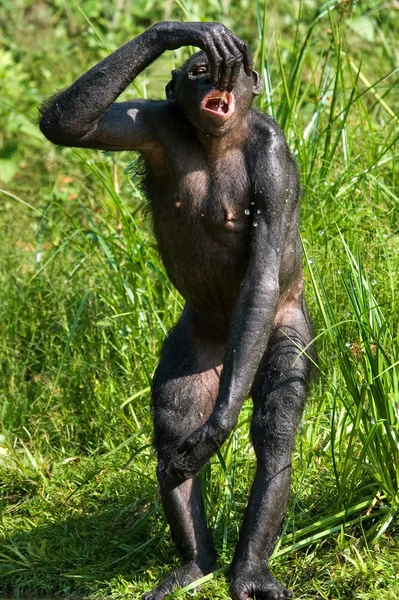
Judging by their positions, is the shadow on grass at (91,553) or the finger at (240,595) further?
the shadow on grass at (91,553)

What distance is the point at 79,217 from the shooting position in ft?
24.4

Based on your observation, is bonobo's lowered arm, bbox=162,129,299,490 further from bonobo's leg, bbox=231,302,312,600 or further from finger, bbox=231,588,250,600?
finger, bbox=231,588,250,600

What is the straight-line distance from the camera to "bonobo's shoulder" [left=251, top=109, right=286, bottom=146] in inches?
157

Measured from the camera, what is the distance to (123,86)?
392cm

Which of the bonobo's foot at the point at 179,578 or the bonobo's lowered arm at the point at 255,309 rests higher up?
the bonobo's lowered arm at the point at 255,309

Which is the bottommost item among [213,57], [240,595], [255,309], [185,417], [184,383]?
[240,595]

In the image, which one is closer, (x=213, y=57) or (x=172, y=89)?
(x=213, y=57)

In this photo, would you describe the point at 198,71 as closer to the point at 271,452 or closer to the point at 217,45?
the point at 217,45

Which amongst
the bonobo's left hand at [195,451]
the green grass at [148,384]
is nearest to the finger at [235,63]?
the green grass at [148,384]

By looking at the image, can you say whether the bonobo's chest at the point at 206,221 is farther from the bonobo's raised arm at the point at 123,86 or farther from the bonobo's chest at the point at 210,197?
the bonobo's raised arm at the point at 123,86

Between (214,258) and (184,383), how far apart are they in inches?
20.8

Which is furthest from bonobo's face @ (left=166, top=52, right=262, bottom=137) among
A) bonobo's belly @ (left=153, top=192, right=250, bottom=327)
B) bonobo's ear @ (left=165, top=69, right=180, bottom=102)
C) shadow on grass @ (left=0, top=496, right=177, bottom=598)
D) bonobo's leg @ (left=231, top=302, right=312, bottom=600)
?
shadow on grass @ (left=0, top=496, right=177, bottom=598)

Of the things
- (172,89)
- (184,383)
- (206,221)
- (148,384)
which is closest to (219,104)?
(172,89)

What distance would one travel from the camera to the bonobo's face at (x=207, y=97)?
12.7ft
